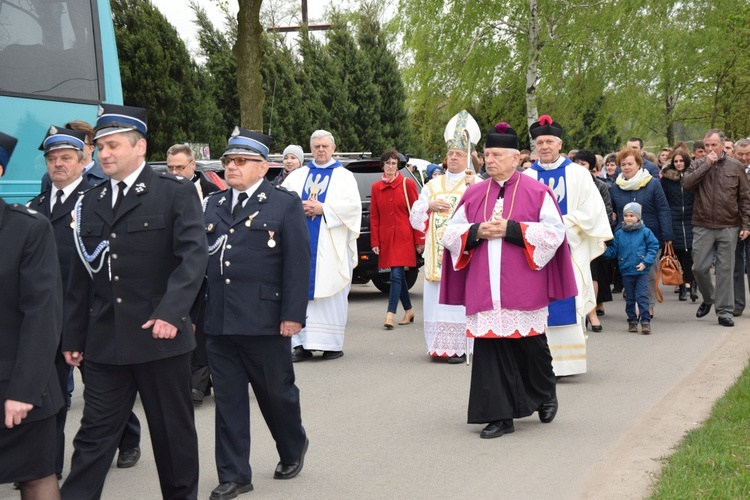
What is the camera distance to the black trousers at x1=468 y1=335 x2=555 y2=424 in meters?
7.22

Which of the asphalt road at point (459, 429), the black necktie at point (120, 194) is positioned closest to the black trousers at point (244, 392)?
the asphalt road at point (459, 429)

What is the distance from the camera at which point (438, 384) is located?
922 cm

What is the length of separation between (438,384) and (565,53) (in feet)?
81.8

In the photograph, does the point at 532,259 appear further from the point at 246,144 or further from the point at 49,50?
the point at 49,50

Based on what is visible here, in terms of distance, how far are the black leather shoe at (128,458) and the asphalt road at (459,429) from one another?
6cm

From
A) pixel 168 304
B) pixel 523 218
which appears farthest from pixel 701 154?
pixel 168 304

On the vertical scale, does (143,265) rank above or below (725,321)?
above

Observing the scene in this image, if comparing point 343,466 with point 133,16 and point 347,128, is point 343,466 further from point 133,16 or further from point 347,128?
point 347,128

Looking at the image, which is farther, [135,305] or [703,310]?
[703,310]

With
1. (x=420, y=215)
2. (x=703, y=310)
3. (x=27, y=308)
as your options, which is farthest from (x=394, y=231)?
(x=27, y=308)

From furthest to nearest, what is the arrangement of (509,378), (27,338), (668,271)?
(668,271) < (509,378) < (27,338)

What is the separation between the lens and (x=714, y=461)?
6.00m

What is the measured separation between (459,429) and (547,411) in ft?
2.18

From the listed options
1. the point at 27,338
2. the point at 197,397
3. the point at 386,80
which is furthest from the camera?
the point at 386,80
